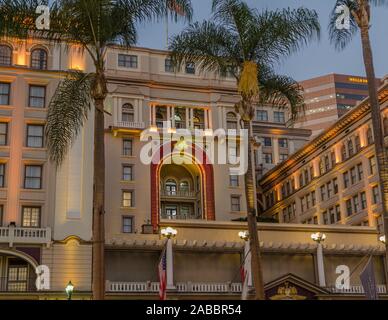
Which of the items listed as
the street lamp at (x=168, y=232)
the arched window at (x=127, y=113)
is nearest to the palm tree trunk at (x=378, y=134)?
the street lamp at (x=168, y=232)

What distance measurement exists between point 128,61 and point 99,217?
49931 millimetres

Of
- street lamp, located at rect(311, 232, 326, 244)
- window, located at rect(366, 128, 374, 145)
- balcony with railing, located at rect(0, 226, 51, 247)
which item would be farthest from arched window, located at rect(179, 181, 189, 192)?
balcony with railing, located at rect(0, 226, 51, 247)

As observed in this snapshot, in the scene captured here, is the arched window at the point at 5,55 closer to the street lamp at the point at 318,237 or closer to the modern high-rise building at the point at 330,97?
the street lamp at the point at 318,237

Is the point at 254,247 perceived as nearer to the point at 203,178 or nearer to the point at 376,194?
the point at 376,194

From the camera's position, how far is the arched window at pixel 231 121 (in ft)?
232

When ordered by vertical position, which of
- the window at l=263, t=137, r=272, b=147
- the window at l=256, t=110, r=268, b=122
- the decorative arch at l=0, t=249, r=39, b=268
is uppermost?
the window at l=256, t=110, r=268, b=122

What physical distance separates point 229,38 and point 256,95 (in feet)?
9.71

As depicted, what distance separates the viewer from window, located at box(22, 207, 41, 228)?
47812mm

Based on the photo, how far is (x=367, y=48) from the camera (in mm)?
27453

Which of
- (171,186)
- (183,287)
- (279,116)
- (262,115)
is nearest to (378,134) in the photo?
(183,287)

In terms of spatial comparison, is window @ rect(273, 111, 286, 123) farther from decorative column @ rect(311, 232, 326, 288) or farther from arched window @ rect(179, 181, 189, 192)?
decorative column @ rect(311, 232, 326, 288)

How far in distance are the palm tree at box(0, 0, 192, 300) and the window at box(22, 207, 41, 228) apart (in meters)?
24.1
